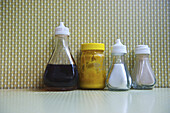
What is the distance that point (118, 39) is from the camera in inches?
31.2

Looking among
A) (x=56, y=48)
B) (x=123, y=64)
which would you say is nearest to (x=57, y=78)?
(x=56, y=48)

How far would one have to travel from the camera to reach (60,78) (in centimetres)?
70

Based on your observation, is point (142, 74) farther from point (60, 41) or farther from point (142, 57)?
point (60, 41)

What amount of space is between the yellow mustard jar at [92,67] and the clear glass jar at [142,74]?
114mm

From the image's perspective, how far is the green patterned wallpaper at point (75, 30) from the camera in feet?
2.71

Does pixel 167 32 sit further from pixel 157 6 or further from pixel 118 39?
pixel 118 39

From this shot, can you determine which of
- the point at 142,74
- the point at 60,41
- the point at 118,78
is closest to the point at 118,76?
the point at 118,78

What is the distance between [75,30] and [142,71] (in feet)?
0.96

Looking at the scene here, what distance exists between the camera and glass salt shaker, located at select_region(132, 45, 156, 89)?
2.48 feet

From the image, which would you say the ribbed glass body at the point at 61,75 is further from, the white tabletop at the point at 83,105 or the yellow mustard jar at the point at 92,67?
the white tabletop at the point at 83,105

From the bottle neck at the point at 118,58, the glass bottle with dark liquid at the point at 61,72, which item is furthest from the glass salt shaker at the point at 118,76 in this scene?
the glass bottle with dark liquid at the point at 61,72

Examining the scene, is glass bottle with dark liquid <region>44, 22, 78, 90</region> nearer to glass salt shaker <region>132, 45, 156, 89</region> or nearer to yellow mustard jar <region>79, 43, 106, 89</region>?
yellow mustard jar <region>79, 43, 106, 89</region>

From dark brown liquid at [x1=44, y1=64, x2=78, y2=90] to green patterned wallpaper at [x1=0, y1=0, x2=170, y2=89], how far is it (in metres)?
0.12

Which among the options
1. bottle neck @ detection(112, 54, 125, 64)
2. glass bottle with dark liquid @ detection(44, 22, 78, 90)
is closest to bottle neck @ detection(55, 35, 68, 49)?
glass bottle with dark liquid @ detection(44, 22, 78, 90)
